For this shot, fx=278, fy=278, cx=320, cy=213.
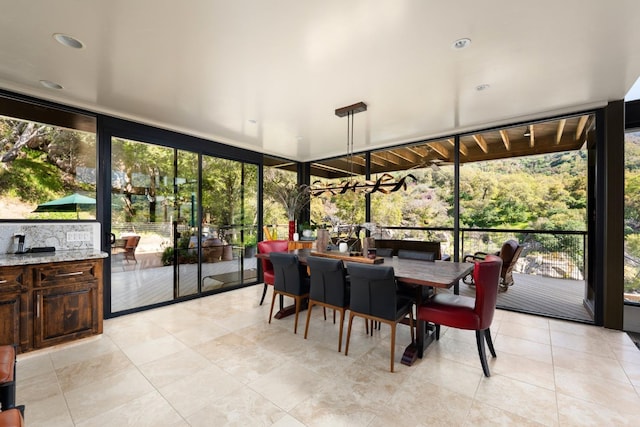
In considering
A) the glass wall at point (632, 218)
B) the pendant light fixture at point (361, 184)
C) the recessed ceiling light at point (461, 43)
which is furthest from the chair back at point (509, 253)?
the recessed ceiling light at point (461, 43)

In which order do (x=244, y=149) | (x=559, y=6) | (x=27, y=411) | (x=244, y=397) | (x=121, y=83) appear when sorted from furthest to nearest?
1. (x=244, y=149)
2. (x=121, y=83)
3. (x=244, y=397)
4. (x=27, y=411)
5. (x=559, y=6)

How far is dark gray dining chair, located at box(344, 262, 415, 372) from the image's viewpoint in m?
2.45

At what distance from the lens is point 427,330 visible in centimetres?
306

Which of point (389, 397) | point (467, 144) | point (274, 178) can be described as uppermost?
point (467, 144)

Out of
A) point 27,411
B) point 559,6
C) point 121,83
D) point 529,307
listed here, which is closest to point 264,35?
point 121,83

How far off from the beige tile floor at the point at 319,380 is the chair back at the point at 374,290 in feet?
1.62

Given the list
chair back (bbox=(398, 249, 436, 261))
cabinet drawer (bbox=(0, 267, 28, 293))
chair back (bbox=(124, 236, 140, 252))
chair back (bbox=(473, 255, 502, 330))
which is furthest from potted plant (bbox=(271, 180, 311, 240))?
chair back (bbox=(473, 255, 502, 330))

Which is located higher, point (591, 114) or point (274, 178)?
point (591, 114)

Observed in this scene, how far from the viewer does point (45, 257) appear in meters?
2.74

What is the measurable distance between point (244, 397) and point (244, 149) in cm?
428

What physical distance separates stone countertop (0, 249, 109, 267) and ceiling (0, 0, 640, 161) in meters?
1.77

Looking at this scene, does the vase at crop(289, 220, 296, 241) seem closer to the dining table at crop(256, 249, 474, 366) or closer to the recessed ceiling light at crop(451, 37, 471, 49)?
the dining table at crop(256, 249, 474, 366)

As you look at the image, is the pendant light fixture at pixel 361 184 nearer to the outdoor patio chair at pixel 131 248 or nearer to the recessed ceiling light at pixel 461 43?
the recessed ceiling light at pixel 461 43

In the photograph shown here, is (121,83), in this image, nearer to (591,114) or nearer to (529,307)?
Result: (591,114)
